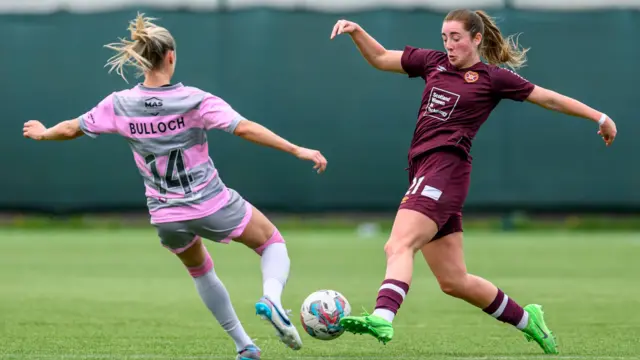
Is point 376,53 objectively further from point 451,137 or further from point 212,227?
point 212,227

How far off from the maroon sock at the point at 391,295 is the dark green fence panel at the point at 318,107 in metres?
10.7

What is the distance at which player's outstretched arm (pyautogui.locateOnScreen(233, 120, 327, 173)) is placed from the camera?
4.90 metres

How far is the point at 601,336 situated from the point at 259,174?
394 inches

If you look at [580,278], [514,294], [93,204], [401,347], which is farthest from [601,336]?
[93,204]

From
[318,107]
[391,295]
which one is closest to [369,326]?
[391,295]

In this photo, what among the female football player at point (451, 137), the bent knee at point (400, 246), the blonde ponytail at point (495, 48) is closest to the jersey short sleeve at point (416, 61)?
the female football player at point (451, 137)

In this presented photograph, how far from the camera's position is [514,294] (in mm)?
9109

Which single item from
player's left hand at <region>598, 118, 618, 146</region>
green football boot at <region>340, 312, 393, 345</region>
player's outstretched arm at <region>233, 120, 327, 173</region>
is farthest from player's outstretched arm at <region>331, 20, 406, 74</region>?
green football boot at <region>340, 312, 393, 345</region>

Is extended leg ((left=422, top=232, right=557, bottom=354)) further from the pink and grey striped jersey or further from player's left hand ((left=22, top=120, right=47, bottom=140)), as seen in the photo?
player's left hand ((left=22, top=120, right=47, bottom=140))

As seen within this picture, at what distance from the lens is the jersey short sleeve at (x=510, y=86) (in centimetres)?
578

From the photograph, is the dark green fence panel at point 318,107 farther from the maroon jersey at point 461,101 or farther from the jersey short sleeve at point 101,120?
the jersey short sleeve at point 101,120

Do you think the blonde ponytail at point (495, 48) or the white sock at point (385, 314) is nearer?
the white sock at point (385, 314)

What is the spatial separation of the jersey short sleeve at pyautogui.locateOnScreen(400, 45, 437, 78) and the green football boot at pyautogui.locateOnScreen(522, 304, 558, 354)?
58.2 inches

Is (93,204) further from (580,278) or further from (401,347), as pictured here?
(401,347)
